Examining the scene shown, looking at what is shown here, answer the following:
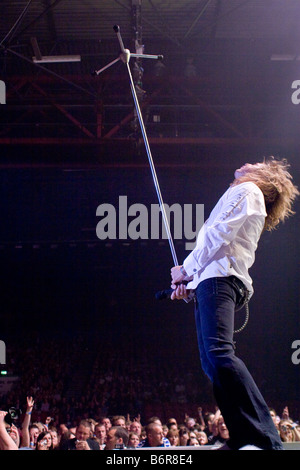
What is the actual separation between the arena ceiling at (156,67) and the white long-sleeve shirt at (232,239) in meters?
4.14

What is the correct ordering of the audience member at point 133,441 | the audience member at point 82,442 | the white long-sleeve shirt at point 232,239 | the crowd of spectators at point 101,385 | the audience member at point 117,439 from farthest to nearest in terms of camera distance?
the crowd of spectators at point 101,385
the audience member at point 133,441
the audience member at point 117,439
the audience member at point 82,442
the white long-sleeve shirt at point 232,239

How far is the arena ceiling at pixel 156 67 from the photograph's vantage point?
19.3 ft

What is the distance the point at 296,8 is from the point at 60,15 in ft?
9.69

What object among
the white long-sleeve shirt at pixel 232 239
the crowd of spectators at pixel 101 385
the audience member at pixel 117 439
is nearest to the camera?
the white long-sleeve shirt at pixel 232 239

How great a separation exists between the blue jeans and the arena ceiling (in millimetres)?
4444

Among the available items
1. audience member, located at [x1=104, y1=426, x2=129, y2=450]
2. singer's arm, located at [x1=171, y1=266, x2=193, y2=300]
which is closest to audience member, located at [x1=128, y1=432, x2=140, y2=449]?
audience member, located at [x1=104, y1=426, x2=129, y2=450]

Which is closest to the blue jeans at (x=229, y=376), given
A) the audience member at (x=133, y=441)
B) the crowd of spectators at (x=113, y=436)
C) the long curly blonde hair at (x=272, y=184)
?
the long curly blonde hair at (x=272, y=184)

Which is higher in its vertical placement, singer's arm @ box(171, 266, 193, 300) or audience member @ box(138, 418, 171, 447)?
singer's arm @ box(171, 266, 193, 300)

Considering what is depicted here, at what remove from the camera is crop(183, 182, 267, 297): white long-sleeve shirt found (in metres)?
2.01

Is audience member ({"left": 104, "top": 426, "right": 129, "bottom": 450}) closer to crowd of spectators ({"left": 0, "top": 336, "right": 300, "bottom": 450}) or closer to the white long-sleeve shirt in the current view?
the white long-sleeve shirt

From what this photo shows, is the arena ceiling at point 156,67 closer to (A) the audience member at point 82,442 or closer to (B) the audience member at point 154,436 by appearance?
(A) the audience member at point 82,442

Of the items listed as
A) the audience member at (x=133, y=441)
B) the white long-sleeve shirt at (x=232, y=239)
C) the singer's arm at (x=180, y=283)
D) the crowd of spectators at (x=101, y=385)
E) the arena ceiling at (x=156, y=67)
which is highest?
the arena ceiling at (x=156, y=67)

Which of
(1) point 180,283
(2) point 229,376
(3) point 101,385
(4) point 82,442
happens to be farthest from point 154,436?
(3) point 101,385

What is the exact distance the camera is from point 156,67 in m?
6.66
